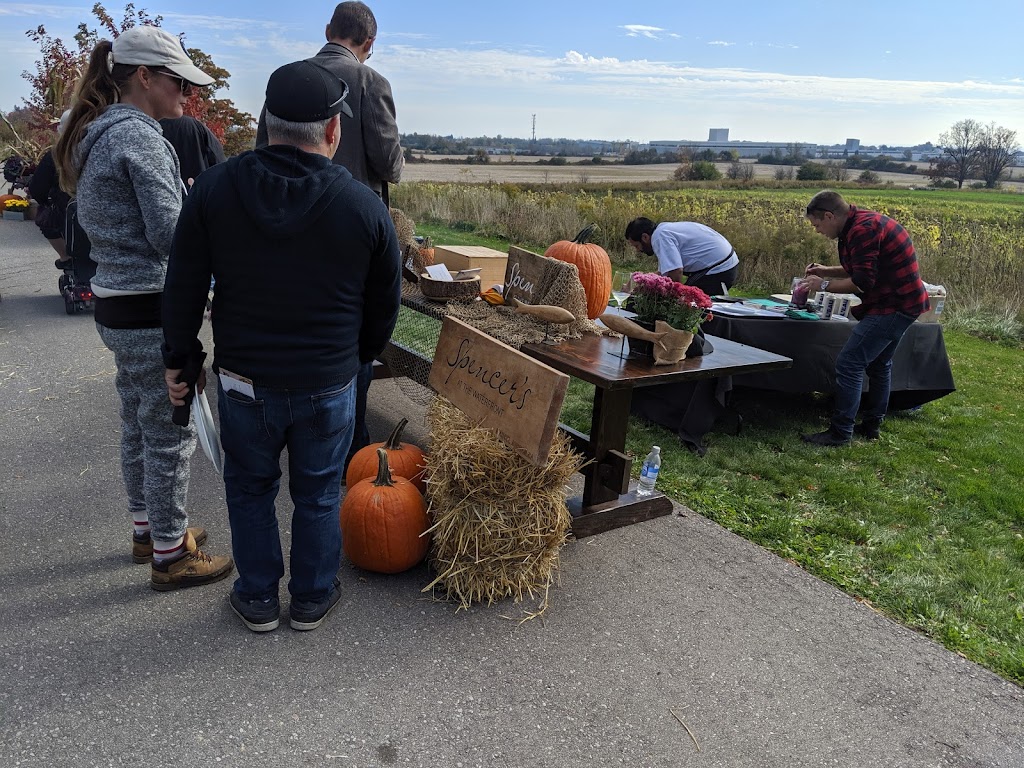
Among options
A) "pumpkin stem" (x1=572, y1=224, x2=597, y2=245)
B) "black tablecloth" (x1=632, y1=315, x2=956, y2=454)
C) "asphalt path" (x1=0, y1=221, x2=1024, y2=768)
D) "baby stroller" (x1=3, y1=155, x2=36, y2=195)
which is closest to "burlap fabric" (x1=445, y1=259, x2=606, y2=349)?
"pumpkin stem" (x1=572, y1=224, x2=597, y2=245)

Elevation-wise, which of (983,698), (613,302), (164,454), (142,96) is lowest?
(983,698)

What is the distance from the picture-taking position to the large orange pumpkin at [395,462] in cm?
366

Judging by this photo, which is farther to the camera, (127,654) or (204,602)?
(204,602)

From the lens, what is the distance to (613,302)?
4930 millimetres

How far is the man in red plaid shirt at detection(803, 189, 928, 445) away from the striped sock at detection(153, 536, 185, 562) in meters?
4.37

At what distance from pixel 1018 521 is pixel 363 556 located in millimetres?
3874

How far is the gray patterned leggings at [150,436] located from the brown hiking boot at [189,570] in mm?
144

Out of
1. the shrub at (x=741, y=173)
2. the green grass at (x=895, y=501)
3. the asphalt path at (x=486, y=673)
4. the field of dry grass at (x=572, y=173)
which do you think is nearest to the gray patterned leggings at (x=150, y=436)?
the asphalt path at (x=486, y=673)

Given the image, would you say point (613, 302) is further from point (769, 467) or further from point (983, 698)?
point (983, 698)

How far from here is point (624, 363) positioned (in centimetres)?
359

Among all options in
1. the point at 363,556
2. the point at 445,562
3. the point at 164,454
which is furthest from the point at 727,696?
the point at 164,454

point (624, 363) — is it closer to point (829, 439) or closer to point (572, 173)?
point (829, 439)

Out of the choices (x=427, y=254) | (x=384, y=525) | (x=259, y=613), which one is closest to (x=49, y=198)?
(x=427, y=254)

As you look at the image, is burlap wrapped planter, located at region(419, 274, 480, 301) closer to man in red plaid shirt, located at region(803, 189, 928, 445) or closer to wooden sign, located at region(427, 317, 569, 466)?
wooden sign, located at region(427, 317, 569, 466)
